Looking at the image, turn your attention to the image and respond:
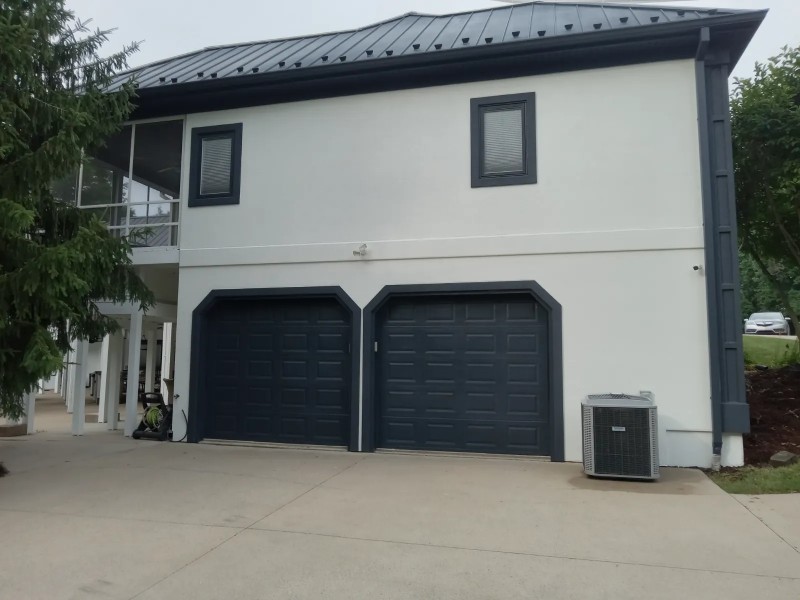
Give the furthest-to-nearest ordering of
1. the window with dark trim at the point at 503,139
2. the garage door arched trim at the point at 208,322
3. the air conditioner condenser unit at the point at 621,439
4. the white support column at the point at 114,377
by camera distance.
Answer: the white support column at the point at 114,377, the garage door arched trim at the point at 208,322, the window with dark trim at the point at 503,139, the air conditioner condenser unit at the point at 621,439

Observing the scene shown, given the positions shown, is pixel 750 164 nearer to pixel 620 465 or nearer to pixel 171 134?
pixel 620 465

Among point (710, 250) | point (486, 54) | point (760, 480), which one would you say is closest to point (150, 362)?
point (486, 54)

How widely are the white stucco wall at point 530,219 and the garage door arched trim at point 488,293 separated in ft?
0.40

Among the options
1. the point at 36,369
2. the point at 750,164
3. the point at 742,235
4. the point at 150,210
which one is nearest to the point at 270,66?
the point at 150,210

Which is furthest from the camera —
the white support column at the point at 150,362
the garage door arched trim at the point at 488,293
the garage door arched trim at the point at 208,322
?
the white support column at the point at 150,362

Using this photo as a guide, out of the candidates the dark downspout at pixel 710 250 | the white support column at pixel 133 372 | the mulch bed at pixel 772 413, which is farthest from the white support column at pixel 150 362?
the mulch bed at pixel 772 413

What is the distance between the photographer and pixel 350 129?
9242mm

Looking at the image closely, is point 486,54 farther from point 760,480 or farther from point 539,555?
point 539,555

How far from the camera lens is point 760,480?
6.53 metres

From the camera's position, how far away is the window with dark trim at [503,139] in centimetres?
841

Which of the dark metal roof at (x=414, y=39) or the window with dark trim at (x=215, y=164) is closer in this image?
the dark metal roof at (x=414, y=39)

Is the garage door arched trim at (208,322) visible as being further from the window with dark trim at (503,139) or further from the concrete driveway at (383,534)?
the window with dark trim at (503,139)

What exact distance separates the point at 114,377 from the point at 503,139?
8.35 meters

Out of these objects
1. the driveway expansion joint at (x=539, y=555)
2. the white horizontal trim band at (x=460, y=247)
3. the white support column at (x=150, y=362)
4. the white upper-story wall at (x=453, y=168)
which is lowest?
the driveway expansion joint at (x=539, y=555)
